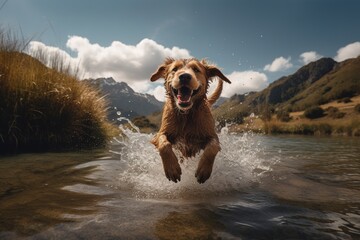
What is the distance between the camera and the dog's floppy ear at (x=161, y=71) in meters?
5.58

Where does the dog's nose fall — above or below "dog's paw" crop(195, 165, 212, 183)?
above

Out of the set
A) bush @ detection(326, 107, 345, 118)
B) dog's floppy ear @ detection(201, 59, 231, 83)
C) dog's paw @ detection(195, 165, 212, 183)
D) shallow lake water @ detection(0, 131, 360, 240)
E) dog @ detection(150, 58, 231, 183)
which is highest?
bush @ detection(326, 107, 345, 118)

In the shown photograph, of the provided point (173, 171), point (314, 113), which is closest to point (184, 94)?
point (173, 171)

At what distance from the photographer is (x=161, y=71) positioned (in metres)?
5.68

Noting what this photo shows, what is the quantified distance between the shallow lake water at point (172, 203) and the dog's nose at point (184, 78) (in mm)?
1386

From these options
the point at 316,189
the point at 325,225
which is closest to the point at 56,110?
the point at 316,189

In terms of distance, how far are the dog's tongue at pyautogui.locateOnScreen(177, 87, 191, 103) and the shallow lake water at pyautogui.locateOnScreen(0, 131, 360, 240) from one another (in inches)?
44.9

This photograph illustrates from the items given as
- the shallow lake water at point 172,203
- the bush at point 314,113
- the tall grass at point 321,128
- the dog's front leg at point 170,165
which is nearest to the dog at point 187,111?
the dog's front leg at point 170,165

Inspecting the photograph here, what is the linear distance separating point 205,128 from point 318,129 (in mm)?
28262

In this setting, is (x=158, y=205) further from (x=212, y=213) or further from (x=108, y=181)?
(x=108, y=181)

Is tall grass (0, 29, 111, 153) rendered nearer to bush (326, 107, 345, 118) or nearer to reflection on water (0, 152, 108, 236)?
reflection on water (0, 152, 108, 236)

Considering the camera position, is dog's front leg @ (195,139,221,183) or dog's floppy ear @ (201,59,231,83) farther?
dog's floppy ear @ (201,59,231,83)

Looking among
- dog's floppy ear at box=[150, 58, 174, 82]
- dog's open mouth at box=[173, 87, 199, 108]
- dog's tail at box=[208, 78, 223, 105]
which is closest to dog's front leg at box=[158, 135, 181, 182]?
dog's open mouth at box=[173, 87, 199, 108]

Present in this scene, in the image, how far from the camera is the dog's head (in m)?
4.61
